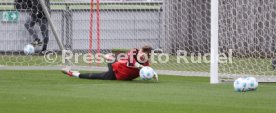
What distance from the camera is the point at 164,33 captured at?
19.5 metres

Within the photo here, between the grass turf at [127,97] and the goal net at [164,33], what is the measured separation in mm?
1463

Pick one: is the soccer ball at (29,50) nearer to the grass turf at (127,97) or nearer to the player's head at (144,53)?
the grass turf at (127,97)

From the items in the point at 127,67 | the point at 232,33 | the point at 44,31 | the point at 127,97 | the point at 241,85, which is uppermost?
the point at 44,31

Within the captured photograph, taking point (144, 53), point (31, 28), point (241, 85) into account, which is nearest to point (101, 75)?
point (144, 53)

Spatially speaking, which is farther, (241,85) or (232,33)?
(232,33)

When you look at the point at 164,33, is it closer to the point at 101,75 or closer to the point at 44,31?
the point at 44,31

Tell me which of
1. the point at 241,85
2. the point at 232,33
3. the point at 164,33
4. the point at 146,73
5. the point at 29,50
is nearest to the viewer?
the point at 241,85

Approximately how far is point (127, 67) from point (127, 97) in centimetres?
340

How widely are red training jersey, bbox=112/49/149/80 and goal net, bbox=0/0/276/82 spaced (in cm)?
80

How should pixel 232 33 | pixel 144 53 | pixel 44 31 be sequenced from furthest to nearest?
pixel 44 31
pixel 232 33
pixel 144 53

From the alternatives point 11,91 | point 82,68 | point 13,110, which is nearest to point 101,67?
point 82,68

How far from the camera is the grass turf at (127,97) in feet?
30.0

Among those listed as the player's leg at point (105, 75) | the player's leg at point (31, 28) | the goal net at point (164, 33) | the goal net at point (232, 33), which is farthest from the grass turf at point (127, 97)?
the player's leg at point (31, 28)

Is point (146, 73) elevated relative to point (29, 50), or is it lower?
lower
